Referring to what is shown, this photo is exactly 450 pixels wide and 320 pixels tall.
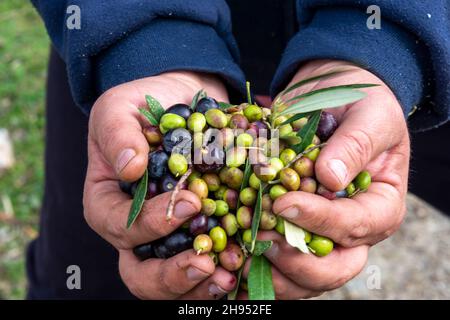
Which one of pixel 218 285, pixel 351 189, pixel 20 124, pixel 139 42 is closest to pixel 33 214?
pixel 20 124

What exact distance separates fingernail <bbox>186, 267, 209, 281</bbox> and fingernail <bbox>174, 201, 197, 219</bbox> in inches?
3.9

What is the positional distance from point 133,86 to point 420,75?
0.65 m

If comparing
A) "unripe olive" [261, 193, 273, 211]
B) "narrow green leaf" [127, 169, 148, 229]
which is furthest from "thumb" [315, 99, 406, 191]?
"narrow green leaf" [127, 169, 148, 229]

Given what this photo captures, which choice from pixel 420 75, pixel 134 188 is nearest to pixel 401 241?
pixel 420 75

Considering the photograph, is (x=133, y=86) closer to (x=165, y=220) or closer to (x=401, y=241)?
(x=165, y=220)

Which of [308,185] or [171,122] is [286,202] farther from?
[171,122]

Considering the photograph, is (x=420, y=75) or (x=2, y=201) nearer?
(x=420, y=75)

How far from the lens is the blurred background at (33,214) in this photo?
2490 millimetres

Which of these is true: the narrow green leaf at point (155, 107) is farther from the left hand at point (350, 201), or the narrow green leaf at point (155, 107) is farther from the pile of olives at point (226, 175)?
the left hand at point (350, 201)

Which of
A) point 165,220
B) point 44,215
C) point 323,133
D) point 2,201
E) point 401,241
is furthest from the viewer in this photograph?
point 2,201

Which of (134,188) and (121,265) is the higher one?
(134,188)

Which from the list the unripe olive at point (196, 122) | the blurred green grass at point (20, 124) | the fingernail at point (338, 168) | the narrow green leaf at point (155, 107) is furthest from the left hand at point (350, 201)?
the blurred green grass at point (20, 124)

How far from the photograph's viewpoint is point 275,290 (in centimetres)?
123

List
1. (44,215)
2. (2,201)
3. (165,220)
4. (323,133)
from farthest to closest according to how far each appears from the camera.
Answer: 1. (2,201)
2. (44,215)
3. (323,133)
4. (165,220)
